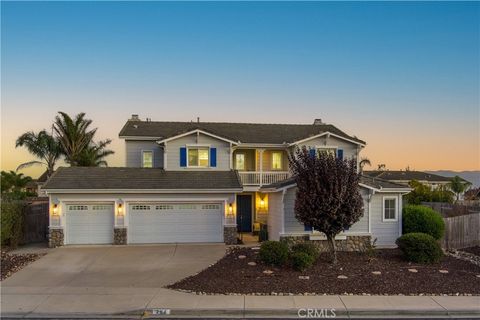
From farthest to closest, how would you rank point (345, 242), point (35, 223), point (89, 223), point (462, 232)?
point (35, 223) → point (89, 223) → point (462, 232) → point (345, 242)

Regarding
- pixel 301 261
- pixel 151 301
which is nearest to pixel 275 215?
pixel 301 261

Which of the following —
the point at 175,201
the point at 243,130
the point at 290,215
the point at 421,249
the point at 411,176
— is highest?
the point at 243,130

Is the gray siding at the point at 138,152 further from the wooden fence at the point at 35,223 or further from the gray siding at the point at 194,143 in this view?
the wooden fence at the point at 35,223

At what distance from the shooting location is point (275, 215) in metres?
18.2

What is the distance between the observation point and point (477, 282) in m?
11.4

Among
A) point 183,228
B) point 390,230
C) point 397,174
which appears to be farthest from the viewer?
point 397,174

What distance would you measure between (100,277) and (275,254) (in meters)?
5.95

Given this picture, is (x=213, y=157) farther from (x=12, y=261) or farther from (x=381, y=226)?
(x=12, y=261)

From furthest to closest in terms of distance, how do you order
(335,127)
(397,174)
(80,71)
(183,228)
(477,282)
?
1. (397,174)
2. (335,127)
3. (80,71)
4. (183,228)
5. (477,282)

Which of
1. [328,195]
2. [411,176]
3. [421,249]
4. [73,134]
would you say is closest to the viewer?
[328,195]

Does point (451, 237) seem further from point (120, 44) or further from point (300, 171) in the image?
point (120, 44)

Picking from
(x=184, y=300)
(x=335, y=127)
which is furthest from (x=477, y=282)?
(x=335, y=127)

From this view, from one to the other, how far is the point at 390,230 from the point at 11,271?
15.7 metres

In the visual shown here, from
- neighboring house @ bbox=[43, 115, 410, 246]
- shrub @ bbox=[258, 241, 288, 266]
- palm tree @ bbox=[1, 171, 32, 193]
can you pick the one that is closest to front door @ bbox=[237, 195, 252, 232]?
neighboring house @ bbox=[43, 115, 410, 246]
